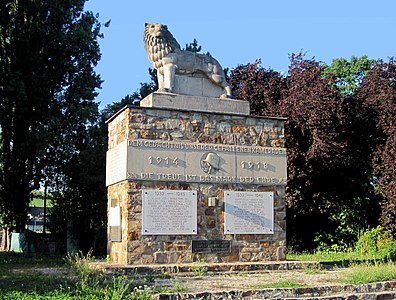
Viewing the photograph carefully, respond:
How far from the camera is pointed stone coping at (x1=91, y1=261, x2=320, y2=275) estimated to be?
10.7 m

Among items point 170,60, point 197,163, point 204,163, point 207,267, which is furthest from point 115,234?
point 170,60

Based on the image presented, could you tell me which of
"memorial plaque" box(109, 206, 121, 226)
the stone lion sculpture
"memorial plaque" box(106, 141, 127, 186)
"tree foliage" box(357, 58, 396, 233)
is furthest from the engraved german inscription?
"tree foliage" box(357, 58, 396, 233)

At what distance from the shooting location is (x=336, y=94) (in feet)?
60.3

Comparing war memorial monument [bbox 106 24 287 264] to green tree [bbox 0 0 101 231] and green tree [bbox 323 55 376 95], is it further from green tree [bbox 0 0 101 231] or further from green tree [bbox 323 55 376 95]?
green tree [bbox 323 55 376 95]

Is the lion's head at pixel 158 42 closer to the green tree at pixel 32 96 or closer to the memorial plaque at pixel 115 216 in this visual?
the memorial plaque at pixel 115 216

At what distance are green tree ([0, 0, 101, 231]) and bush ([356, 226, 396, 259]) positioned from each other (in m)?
10.3

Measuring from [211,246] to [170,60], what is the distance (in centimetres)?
401

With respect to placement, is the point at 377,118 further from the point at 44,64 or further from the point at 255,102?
the point at 44,64

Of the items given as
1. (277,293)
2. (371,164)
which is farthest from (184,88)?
(371,164)

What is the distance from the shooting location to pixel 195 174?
11883 millimetres

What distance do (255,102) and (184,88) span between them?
23.6 ft

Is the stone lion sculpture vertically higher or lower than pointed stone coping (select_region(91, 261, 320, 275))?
higher

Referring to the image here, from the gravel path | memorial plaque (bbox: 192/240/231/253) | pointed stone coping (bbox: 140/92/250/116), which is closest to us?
the gravel path

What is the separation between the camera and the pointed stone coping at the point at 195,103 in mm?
12062
